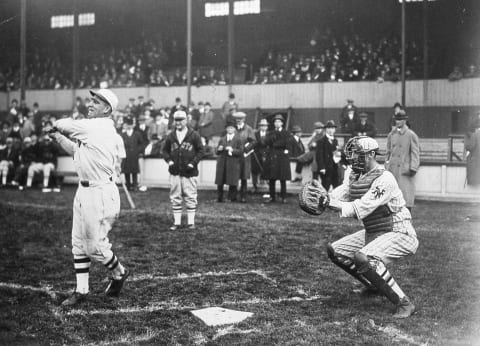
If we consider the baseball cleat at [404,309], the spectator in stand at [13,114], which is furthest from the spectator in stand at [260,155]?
the baseball cleat at [404,309]

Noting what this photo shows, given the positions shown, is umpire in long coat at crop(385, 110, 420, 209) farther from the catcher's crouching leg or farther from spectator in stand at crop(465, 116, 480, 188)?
the catcher's crouching leg

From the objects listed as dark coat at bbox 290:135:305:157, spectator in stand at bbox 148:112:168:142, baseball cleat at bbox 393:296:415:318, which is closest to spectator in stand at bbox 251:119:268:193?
dark coat at bbox 290:135:305:157

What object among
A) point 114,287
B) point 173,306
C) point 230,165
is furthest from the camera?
point 230,165

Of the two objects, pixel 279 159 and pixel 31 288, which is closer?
pixel 31 288

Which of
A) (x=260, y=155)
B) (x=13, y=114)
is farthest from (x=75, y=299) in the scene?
(x=13, y=114)

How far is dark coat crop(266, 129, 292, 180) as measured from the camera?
1563 centimetres

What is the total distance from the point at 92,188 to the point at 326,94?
62.3 feet

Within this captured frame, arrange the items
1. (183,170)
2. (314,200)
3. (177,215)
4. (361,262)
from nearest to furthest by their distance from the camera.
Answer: (361,262)
(314,200)
(183,170)
(177,215)

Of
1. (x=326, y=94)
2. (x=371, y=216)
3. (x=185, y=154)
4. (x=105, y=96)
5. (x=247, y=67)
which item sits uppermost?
(x=247, y=67)

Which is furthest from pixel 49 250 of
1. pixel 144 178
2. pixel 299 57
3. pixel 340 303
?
pixel 299 57

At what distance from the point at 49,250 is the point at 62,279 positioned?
2.03 metres

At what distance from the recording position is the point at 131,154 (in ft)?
60.4

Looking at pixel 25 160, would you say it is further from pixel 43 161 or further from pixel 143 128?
pixel 143 128

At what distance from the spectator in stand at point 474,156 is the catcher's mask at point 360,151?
7.44m
